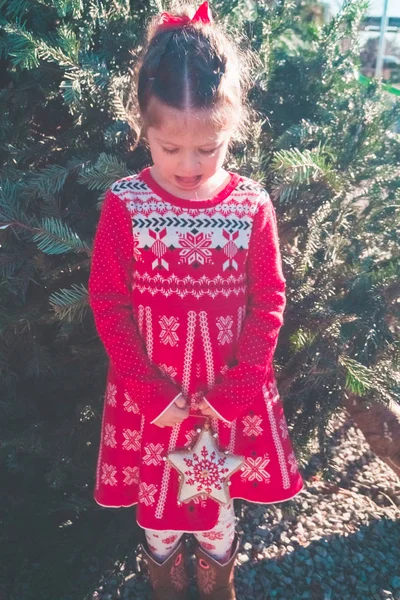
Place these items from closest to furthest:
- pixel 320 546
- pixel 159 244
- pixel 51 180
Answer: pixel 159 244, pixel 51 180, pixel 320 546

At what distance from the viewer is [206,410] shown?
1.40 metres

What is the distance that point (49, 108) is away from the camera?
5.99 ft

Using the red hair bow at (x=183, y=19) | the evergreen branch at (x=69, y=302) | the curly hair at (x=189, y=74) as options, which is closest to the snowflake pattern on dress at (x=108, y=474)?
the evergreen branch at (x=69, y=302)

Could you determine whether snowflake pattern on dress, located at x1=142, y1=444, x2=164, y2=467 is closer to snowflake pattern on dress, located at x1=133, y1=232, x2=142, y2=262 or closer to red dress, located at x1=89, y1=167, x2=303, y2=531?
red dress, located at x1=89, y1=167, x2=303, y2=531

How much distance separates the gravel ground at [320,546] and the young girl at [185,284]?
57cm

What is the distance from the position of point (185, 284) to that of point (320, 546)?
1176 mm

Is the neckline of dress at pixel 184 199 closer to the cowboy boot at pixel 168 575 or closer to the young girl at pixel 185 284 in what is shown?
the young girl at pixel 185 284

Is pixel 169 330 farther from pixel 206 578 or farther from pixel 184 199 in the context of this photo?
pixel 206 578

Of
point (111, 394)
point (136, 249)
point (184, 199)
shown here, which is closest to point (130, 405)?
point (111, 394)

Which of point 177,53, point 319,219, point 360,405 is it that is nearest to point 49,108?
point 177,53

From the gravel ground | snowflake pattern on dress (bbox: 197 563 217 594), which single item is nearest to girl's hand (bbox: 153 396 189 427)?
snowflake pattern on dress (bbox: 197 563 217 594)

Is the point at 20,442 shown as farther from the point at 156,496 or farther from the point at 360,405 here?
the point at 360,405

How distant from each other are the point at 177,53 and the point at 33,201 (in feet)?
2.05

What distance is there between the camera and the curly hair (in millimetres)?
1271
